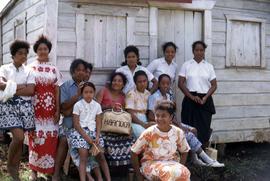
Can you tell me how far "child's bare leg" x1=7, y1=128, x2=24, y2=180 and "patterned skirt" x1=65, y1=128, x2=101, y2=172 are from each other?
23.7 inches

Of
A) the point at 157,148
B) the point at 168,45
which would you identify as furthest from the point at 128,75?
the point at 157,148

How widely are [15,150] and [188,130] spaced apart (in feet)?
8.03

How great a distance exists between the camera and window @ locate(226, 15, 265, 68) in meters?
7.70

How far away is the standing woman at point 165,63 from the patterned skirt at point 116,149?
141 cm

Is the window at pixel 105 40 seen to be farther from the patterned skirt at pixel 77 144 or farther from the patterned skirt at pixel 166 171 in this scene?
the patterned skirt at pixel 166 171

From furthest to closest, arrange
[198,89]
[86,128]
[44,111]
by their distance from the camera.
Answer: [198,89], [44,111], [86,128]

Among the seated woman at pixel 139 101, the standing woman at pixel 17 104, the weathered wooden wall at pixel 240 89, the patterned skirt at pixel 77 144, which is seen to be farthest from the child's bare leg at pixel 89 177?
the weathered wooden wall at pixel 240 89

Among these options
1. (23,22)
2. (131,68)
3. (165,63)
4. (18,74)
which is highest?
(23,22)

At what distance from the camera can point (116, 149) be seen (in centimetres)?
562

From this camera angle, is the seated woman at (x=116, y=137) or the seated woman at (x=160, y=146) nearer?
the seated woman at (x=160, y=146)

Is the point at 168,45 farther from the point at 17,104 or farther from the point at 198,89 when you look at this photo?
the point at 17,104

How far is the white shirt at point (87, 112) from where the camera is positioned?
5.27 metres

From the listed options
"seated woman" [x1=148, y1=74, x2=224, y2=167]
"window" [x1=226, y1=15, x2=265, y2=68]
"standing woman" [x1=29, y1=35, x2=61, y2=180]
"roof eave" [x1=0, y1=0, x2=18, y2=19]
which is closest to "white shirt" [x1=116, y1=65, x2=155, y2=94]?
"seated woman" [x1=148, y1=74, x2=224, y2=167]

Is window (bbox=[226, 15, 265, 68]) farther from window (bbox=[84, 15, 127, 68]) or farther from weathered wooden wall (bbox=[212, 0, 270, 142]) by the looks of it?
window (bbox=[84, 15, 127, 68])
